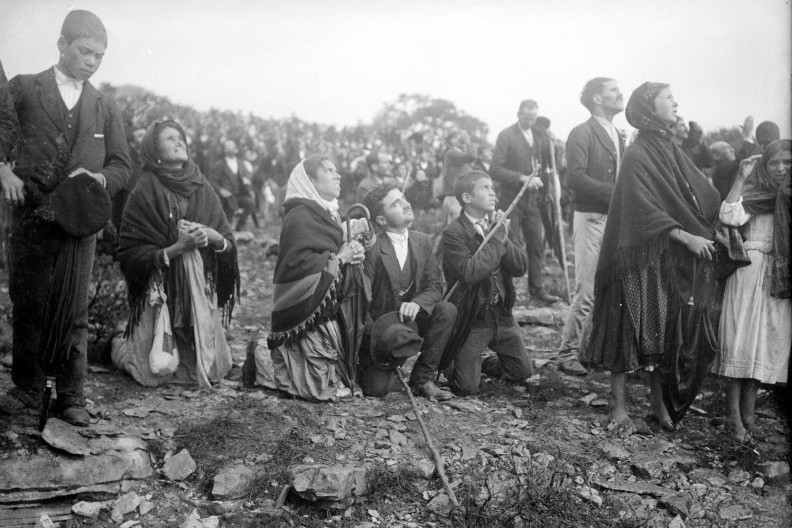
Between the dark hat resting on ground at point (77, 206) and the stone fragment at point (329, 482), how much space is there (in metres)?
1.81

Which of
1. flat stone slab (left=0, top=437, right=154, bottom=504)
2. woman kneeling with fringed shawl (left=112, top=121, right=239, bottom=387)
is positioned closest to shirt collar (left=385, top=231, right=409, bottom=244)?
woman kneeling with fringed shawl (left=112, top=121, right=239, bottom=387)

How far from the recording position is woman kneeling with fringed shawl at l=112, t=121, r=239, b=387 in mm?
5027

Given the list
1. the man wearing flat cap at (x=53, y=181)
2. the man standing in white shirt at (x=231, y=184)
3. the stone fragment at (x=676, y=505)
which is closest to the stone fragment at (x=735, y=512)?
the stone fragment at (x=676, y=505)

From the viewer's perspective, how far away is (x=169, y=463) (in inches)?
156

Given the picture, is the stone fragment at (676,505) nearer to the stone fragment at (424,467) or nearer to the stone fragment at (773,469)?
the stone fragment at (773,469)

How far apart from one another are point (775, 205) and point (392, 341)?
2553mm

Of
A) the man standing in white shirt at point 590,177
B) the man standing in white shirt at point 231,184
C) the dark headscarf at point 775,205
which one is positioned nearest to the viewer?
the dark headscarf at point 775,205

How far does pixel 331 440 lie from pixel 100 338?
8.00ft

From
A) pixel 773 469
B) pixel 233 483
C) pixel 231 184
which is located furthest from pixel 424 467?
pixel 231 184

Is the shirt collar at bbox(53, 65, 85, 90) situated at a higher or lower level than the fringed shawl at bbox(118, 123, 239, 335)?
higher

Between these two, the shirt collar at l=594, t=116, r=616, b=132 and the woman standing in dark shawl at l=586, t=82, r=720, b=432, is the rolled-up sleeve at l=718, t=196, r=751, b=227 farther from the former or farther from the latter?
the shirt collar at l=594, t=116, r=616, b=132

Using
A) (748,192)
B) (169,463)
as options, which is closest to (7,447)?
(169,463)

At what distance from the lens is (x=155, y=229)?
16.6 ft

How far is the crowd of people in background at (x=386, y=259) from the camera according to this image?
13.3 ft
